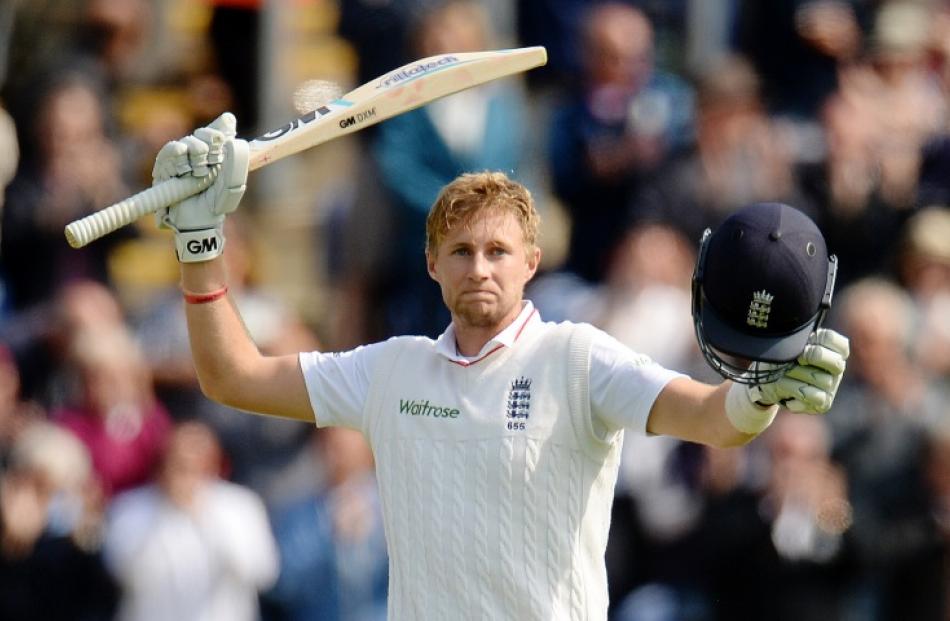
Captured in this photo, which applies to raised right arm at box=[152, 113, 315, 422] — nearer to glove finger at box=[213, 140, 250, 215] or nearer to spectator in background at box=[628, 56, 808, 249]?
glove finger at box=[213, 140, 250, 215]

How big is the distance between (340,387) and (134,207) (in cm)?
73

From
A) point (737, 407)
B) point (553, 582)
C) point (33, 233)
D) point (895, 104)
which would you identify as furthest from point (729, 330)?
point (33, 233)

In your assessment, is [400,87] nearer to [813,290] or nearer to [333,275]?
[813,290]

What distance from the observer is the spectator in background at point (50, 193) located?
9234mm

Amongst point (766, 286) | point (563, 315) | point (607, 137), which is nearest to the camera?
point (766, 286)

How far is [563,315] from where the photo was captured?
885 cm

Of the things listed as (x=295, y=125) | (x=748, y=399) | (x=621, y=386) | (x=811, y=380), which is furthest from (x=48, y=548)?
(x=811, y=380)

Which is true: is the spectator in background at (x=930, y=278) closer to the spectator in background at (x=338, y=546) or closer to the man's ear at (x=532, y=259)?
the spectator in background at (x=338, y=546)

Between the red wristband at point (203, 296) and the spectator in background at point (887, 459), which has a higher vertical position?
the red wristband at point (203, 296)

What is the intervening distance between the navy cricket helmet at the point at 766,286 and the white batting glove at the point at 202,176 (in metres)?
1.28

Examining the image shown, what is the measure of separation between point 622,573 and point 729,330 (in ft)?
13.3

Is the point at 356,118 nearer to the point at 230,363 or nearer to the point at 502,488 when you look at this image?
the point at 230,363

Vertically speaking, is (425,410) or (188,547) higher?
(425,410)

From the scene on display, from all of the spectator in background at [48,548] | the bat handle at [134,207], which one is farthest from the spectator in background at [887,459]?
the bat handle at [134,207]
